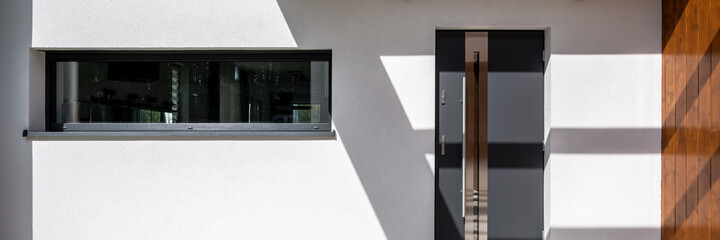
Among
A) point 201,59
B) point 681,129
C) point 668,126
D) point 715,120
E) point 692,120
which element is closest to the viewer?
point 715,120

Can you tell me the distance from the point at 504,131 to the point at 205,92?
2.00 metres

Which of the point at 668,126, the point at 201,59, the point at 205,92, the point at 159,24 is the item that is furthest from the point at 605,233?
the point at 159,24

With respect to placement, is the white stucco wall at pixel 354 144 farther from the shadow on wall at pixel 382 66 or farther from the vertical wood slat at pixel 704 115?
the vertical wood slat at pixel 704 115

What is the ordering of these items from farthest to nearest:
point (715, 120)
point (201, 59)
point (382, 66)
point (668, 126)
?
point (201, 59) < point (382, 66) < point (668, 126) < point (715, 120)

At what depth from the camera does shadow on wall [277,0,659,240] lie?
3092 mm

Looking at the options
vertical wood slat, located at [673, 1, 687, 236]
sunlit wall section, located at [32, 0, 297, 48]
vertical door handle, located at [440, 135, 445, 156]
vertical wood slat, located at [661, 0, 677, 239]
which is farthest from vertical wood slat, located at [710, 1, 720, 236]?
sunlit wall section, located at [32, 0, 297, 48]

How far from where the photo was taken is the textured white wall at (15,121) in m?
3.16

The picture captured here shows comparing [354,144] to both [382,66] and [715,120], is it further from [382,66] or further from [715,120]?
[715,120]

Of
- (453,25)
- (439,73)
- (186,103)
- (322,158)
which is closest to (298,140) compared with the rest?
(322,158)

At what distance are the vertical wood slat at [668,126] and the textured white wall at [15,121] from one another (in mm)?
4059

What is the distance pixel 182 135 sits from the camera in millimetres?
3162

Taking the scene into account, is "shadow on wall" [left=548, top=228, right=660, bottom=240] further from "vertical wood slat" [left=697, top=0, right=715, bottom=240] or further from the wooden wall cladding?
"vertical wood slat" [left=697, top=0, right=715, bottom=240]

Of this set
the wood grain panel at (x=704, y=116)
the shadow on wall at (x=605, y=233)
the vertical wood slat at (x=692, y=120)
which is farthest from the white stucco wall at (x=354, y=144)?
the wood grain panel at (x=704, y=116)

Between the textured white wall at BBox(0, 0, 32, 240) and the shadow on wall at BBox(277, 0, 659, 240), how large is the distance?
1733mm
